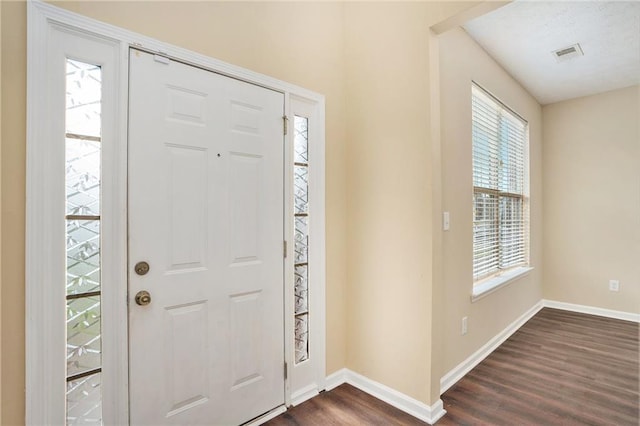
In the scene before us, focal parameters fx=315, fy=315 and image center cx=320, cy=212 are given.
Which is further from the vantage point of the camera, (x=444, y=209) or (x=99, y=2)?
(x=444, y=209)

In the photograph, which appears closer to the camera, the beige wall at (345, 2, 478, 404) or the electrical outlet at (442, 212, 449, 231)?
the beige wall at (345, 2, 478, 404)

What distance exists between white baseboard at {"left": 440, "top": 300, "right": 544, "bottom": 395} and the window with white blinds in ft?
1.98

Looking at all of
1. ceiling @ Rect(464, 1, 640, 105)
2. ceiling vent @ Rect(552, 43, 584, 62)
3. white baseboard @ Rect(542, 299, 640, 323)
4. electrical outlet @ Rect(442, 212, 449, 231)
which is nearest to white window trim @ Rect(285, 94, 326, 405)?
electrical outlet @ Rect(442, 212, 449, 231)

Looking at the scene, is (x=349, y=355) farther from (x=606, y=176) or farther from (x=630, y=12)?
(x=606, y=176)


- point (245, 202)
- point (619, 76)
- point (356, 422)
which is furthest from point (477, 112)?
point (356, 422)

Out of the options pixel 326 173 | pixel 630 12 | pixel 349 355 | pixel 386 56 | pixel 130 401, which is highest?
pixel 630 12

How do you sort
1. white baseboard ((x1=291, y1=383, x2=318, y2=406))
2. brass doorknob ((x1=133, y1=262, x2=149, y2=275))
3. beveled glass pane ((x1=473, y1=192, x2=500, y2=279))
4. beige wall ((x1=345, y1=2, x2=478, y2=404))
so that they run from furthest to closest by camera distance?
beveled glass pane ((x1=473, y1=192, x2=500, y2=279))
white baseboard ((x1=291, y1=383, x2=318, y2=406))
beige wall ((x1=345, y1=2, x2=478, y2=404))
brass doorknob ((x1=133, y1=262, x2=149, y2=275))

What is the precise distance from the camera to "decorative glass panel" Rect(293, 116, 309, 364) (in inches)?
86.0

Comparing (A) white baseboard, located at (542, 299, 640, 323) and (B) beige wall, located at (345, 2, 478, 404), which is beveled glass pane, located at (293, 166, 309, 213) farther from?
(A) white baseboard, located at (542, 299, 640, 323)

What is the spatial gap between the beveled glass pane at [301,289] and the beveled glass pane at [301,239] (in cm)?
7

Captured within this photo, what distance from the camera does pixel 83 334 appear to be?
4.54ft

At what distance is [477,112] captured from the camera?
9.82 feet

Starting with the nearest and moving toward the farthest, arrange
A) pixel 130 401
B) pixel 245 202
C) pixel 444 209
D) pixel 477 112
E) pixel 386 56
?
pixel 130 401 → pixel 245 202 → pixel 386 56 → pixel 444 209 → pixel 477 112

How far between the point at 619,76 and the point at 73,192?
17.1ft
